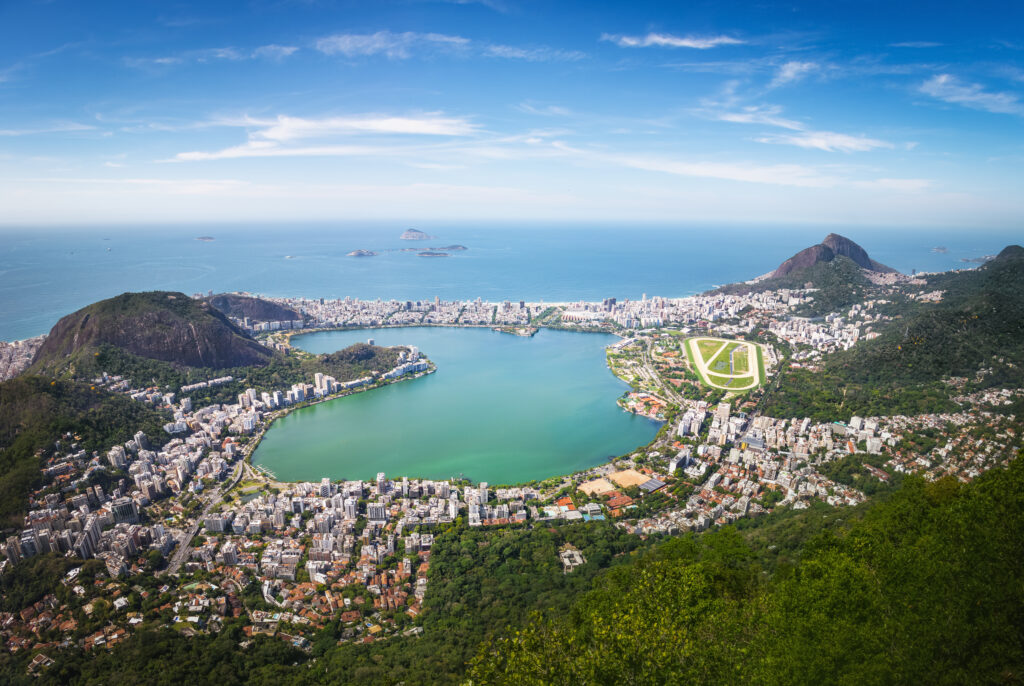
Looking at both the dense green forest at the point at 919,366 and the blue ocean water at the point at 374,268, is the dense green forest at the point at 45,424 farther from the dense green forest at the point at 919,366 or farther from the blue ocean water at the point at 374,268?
the dense green forest at the point at 919,366

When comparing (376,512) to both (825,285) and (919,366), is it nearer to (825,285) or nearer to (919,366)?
(919,366)

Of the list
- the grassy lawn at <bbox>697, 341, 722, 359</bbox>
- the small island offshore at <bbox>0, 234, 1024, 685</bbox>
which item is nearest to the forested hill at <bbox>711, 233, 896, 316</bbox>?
the small island offshore at <bbox>0, 234, 1024, 685</bbox>

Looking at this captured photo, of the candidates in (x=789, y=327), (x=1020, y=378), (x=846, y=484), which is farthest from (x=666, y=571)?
(x=789, y=327)

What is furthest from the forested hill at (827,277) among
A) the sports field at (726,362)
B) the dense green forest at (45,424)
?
the dense green forest at (45,424)

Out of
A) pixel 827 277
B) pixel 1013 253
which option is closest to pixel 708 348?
pixel 827 277

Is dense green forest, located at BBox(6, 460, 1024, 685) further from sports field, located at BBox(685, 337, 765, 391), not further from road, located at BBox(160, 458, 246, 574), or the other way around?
sports field, located at BBox(685, 337, 765, 391)

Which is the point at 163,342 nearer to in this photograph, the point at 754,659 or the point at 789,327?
the point at 754,659
